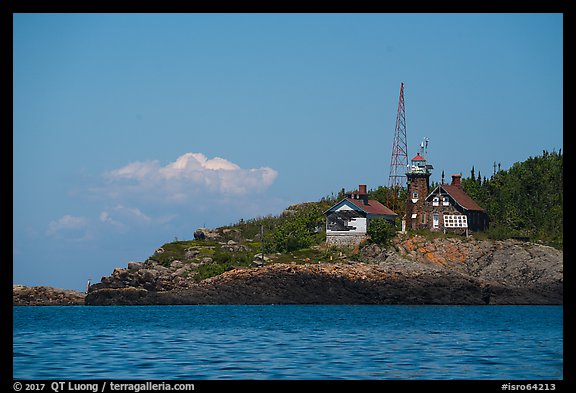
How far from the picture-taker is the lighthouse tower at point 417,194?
4232 inches

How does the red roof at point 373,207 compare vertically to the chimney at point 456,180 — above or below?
below

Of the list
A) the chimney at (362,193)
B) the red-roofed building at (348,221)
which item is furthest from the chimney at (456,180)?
the chimney at (362,193)

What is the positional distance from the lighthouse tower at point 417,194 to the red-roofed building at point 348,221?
377cm

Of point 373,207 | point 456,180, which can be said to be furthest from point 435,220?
point 456,180

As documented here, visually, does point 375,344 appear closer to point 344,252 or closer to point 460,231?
point 344,252

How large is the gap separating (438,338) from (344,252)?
52.4m

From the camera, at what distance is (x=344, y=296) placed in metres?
89.9

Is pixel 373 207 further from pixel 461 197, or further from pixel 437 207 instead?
pixel 461 197

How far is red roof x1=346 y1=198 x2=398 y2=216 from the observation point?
106688 mm

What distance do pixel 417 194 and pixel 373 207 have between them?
583cm

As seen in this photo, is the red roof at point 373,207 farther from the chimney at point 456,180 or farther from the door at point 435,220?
the chimney at point 456,180
